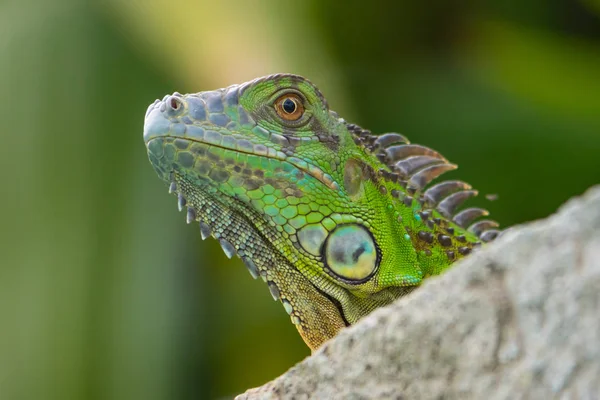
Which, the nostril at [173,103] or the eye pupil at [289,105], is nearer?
the nostril at [173,103]

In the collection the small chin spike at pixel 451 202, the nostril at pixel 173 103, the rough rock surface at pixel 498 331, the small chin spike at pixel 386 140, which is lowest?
the rough rock surface at pixel 498 331

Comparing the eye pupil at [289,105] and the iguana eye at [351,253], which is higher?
the eye pupil at [289,105]

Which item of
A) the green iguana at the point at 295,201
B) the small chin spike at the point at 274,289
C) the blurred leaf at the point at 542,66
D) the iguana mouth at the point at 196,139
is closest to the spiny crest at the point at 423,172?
the green iguana at the point at 295,201

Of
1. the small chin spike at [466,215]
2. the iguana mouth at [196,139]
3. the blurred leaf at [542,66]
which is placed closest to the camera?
the iguana mouth at [196,139]

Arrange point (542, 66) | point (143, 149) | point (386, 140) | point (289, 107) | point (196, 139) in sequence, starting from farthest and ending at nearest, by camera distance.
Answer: point (143, 149), point (542, 66), point (386, 140), point (289, 107), point (196, 139)

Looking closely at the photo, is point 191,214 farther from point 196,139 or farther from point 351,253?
point 351,253

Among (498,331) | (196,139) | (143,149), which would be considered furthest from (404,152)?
(143,149)

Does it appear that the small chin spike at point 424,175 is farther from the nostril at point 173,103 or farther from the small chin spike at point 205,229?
the nostril at point 173,103

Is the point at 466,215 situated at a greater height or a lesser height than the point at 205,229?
lesser
